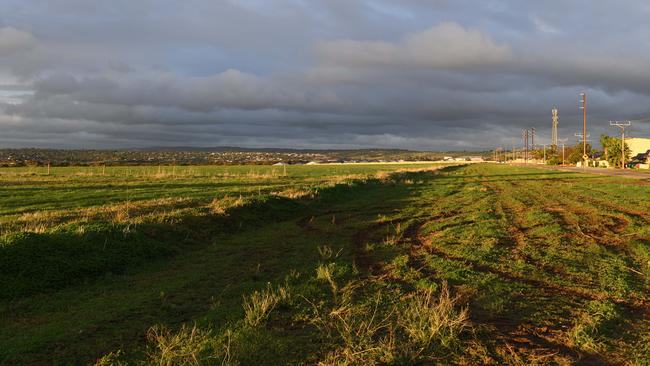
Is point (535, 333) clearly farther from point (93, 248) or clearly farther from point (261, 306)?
point (93, 248)

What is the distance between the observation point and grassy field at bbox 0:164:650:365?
6.61 metres

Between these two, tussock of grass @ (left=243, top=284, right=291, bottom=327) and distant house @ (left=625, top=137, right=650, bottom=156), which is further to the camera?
distant house @ (left=625, top=137, right=650, bottom=156)

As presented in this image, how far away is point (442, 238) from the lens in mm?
15430

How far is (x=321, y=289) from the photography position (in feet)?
31.9

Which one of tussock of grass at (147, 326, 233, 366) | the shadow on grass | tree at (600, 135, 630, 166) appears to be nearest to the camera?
tussock of grass at (147, 326, 233, 366)

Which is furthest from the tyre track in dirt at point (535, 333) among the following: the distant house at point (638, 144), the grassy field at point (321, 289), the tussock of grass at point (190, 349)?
the distant house at point (638, 144)

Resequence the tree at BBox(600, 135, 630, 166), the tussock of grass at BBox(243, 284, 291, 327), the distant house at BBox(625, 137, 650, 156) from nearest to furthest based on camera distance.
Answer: the tussock of grass at BBox(243, 284, 291, 327), the tree at BBox(600, 135, 630, 166), the distant house at BBox(625, 137, 650, 156)

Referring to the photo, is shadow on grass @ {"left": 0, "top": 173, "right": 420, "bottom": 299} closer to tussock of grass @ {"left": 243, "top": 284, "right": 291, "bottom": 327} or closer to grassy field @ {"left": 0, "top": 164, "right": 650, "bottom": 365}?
grassy field @ {"left": 0, "top": 164, "right": 650, "bottom": 365}

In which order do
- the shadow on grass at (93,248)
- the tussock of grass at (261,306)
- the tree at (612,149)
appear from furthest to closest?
1. the tree at (612,149)
2. the shadow on grass at (93,248)
3. the tussock of grass at (261,306)

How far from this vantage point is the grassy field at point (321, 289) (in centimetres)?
661

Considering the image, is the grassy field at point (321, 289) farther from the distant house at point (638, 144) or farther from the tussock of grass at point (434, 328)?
the distant house at point (638, 144)

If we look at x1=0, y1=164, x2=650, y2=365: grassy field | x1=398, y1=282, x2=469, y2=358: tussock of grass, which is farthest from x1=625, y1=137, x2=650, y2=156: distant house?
x1=398, y1=282, x2=469, y2=358: tussock of grass

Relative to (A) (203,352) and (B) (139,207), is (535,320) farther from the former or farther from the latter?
(B) (139,207)

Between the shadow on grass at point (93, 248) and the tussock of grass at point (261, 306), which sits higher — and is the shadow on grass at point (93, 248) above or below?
above
